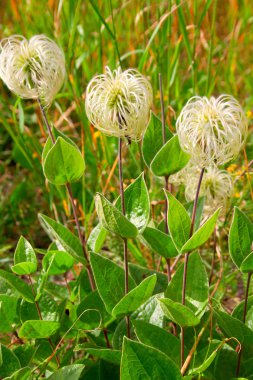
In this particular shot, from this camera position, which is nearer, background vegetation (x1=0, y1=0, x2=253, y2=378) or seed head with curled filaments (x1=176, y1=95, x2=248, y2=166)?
seed head with curled filaments (x1=176, y1=95, x2=248, y2=166)

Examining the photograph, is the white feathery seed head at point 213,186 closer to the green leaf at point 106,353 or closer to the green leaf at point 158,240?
the green leaf at point 158,240

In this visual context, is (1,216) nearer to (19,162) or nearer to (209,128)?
(19,162)

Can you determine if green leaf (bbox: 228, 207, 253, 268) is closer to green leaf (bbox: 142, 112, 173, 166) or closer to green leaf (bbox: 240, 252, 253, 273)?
green leaf (bbox: 240, 252, 253, 273)

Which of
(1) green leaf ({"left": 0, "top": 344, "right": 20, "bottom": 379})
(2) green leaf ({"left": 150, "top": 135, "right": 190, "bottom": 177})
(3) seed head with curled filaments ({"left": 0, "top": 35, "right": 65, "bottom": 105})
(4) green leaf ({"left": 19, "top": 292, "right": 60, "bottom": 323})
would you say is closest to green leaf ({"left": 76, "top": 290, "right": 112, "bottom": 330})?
(4) green leaf ({"left": 19, "top": 292, "right": 60, "bottom": 323})

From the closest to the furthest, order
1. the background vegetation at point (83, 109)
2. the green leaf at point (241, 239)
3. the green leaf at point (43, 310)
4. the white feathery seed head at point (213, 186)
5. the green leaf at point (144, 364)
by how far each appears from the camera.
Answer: the green leaf at point (144, 364) < the green leaf at point (241, 239) < the green leaf at point (43, 310) < the white feathery seed head at point (213, 186) < the background vegetation at point (83, 109)

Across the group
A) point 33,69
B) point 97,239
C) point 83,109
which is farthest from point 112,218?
point 83,109

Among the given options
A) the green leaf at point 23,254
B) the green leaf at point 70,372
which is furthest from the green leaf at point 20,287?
the green leaf at point 70,372
